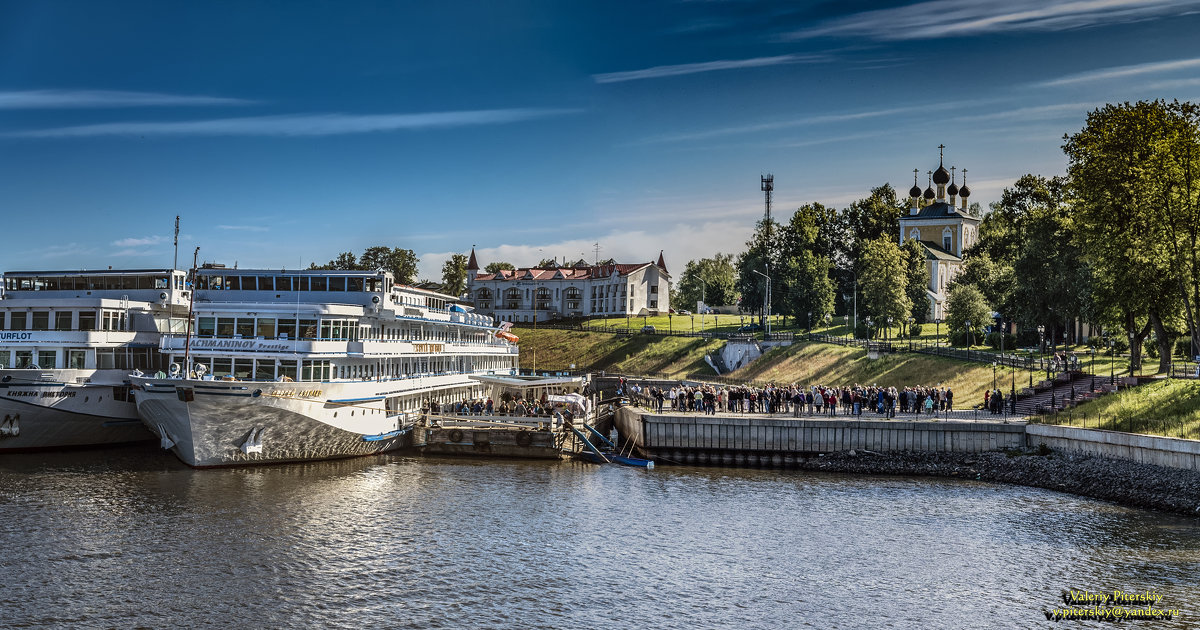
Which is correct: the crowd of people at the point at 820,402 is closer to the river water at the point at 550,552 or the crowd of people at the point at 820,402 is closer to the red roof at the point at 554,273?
the river water at the point at 550,552

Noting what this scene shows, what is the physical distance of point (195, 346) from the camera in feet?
168

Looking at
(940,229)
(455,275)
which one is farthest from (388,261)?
(940,229)

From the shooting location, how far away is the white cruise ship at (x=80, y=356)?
50.7 meters

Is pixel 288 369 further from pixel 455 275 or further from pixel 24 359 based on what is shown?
pixel 455 275

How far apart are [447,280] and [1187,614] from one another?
166709 mm

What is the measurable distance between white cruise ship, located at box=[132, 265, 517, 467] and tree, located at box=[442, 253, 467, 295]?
119m

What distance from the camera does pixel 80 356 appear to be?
175 ft

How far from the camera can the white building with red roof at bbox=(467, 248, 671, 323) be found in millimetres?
161125

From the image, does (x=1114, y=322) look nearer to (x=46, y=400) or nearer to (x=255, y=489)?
(x=255, y=489)

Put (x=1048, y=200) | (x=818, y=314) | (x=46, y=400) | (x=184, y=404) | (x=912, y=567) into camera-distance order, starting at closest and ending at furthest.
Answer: (x=912, y=567) < (x=184, y=404) < (x=46, y=400) < (x=1048, y=200) < (x=818, y=314)

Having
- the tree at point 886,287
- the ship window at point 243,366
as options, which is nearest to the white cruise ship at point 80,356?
the ship window at point 243,366

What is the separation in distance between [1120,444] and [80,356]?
→ 51801mm

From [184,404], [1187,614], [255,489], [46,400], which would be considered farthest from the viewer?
[46,400]

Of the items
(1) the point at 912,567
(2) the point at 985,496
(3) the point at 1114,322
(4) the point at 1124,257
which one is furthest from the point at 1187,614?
(3) the point at 1114,322
